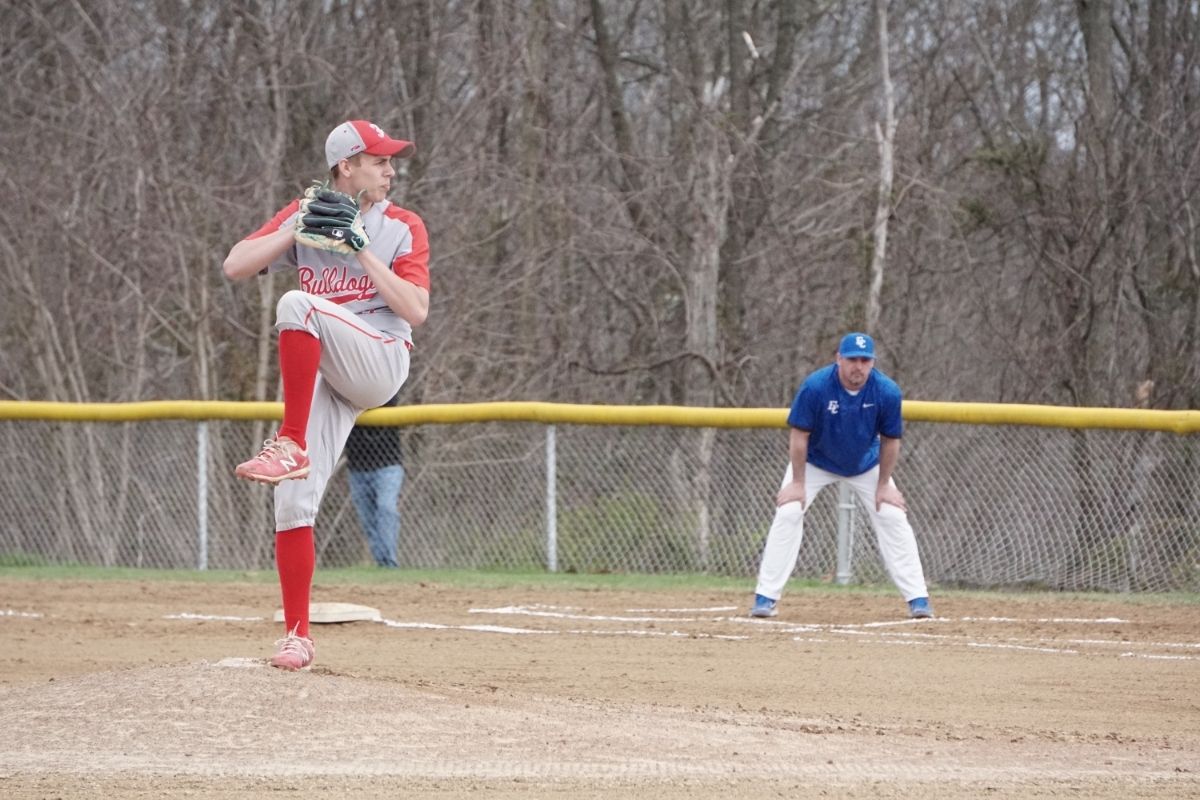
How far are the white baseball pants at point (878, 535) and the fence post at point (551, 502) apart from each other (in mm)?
3029

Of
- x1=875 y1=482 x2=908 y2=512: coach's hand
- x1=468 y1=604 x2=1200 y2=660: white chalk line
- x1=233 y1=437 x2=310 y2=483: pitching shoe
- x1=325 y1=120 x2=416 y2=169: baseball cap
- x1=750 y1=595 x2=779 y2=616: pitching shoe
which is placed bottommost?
x1=468 y1=604 x2=1200 y2=660: white chalk line

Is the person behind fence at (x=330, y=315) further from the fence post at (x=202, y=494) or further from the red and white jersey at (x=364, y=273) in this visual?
the fence post at (x=202, y=494)

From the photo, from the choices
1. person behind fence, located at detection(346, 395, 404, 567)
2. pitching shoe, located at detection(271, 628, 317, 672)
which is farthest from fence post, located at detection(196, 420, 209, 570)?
pitching shoe, located at detection(271, 628, 317, 672)

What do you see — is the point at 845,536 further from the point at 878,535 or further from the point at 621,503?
the point at 878,535

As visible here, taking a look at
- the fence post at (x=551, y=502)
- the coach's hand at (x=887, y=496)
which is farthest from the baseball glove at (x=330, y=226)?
the fence post at (x=551, y=502)

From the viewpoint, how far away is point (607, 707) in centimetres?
577

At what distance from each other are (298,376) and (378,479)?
7.30m

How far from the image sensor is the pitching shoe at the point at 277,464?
18.5ft

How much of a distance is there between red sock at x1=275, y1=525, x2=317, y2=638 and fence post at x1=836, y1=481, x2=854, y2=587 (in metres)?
6.36

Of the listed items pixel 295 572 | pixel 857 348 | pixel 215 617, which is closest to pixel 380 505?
pixel 215 617

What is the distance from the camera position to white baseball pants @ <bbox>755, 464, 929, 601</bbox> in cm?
980

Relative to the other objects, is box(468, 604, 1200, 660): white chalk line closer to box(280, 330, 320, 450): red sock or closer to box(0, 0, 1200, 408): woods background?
box(280, 330, 320, 450): red sock

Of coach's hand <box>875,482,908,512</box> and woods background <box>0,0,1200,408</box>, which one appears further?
woods background <box>0,0,1200,408</box>

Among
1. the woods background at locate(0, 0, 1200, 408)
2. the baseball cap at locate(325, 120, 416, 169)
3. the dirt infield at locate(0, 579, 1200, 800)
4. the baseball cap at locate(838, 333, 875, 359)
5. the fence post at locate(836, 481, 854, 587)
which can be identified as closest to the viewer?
the dirt infield at locate(0, 579, 1200, 800)
